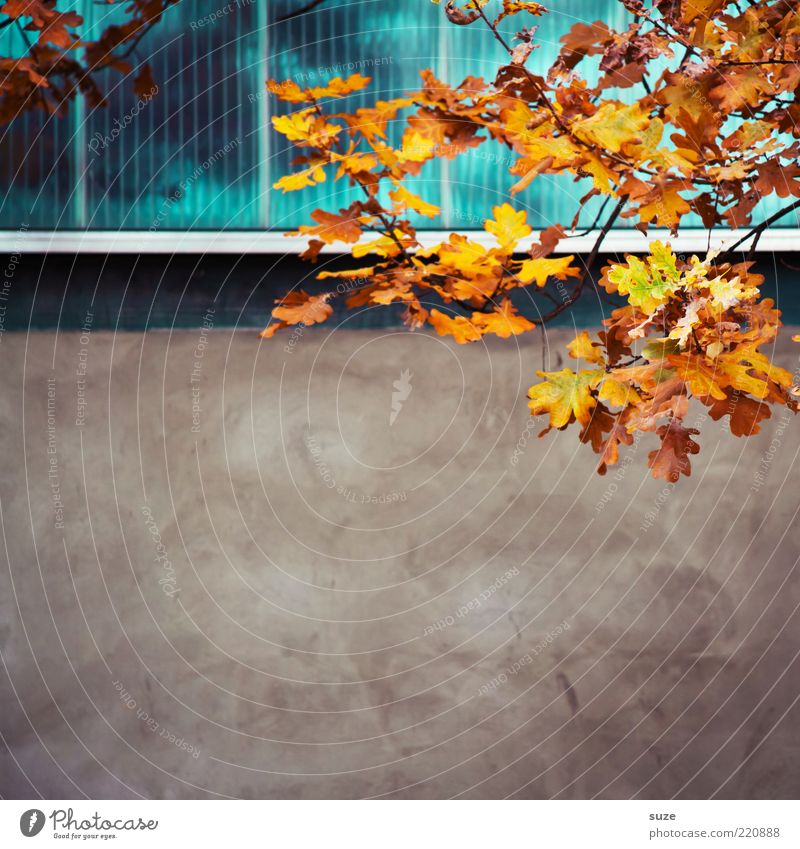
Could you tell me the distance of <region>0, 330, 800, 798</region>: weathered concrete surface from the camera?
6.96ft

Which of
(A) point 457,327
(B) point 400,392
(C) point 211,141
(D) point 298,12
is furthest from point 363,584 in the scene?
(D) point 298,12

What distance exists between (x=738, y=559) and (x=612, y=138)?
141cm

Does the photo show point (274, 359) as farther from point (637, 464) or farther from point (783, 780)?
point (783, 780)

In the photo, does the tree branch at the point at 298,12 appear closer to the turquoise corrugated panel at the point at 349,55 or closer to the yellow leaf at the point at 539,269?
Result: the turquoise corrugated panel at the point at 349,55

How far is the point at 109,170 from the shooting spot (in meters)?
2.02

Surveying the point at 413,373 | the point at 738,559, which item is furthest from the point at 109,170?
the point at 738,559

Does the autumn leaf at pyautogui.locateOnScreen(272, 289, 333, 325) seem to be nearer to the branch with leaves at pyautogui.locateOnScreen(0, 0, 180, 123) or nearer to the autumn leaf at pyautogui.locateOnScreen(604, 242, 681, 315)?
the autumn leaf at pyautogui.locateOnScreen(604, 242, 681, 315)

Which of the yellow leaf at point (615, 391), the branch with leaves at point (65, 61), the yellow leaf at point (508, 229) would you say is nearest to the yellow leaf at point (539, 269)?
the yellow leaf at point (508, 229)

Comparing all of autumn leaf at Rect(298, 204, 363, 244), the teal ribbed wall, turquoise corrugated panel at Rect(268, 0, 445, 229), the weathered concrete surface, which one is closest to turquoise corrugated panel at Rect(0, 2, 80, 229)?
the teal ribbed wall
